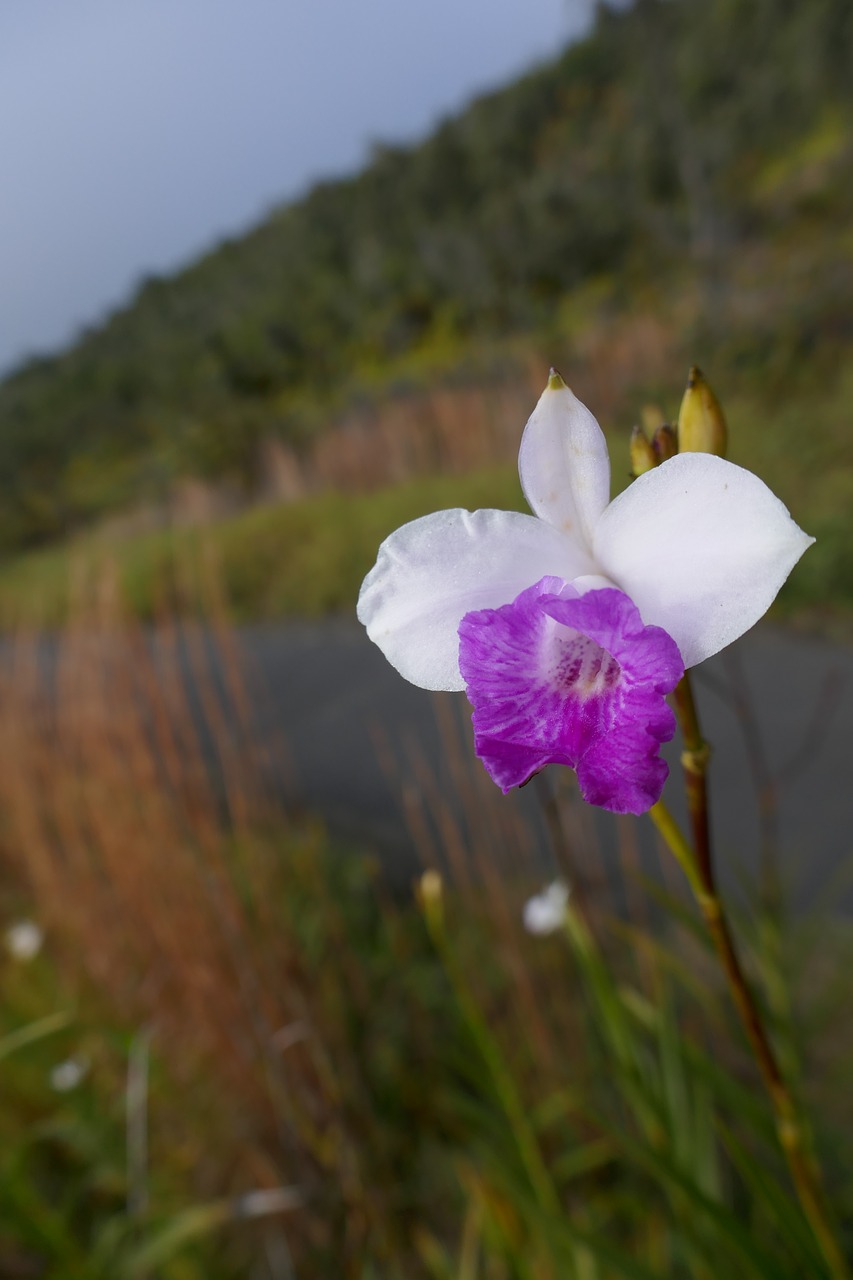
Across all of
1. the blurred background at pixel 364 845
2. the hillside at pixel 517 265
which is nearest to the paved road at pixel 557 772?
the blurred background at pixel 364 845

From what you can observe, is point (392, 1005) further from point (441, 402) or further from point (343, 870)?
point (441, 402)

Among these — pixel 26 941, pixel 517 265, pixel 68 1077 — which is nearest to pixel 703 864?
pixel 68 1077

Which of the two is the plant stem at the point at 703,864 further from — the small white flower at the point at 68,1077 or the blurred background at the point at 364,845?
the small white flower at the point at 68,1077

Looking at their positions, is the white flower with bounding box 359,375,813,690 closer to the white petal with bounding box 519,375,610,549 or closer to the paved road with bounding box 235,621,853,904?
the white petal with bounding box 519,375,610,549

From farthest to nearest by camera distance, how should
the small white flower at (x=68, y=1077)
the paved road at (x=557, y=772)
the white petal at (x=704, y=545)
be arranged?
1. the paved road at (x=557, y=772)
2. the small white flower at (x=68, y=1077)
3. the white petal at (x=704, y=545)

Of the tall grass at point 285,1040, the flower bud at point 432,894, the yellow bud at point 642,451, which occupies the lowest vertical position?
the tall grass at point 285,1040

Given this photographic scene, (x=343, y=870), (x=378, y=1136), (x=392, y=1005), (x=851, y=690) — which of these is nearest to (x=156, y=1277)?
(x=378, y=1136)

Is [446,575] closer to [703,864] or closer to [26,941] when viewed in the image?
[703,864]
